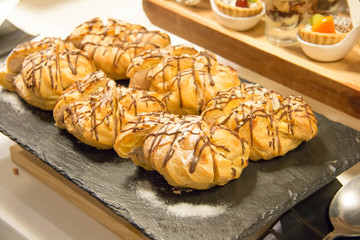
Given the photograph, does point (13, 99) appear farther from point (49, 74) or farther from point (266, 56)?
point (266, 56)

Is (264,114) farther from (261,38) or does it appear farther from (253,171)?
(261,38)

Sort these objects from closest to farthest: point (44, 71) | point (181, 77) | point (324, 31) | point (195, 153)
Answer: point (195, 153) → point (181, 77) → point (44, 71) → point (324, 31)

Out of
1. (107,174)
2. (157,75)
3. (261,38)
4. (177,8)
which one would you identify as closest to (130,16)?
(177,8)

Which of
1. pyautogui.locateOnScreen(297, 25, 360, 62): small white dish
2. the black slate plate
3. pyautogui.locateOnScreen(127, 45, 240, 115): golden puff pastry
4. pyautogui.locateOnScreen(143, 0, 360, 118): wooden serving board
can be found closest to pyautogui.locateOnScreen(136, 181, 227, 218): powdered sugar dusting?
the black slate plate

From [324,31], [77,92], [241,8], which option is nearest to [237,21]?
[241,8]

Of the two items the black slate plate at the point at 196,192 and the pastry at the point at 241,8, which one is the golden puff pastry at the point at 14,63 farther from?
the pastry at the point at 241,8

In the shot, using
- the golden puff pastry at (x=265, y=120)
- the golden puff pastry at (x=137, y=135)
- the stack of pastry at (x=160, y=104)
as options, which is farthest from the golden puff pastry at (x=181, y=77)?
the golden puff pastry at (x=137, y=135)
